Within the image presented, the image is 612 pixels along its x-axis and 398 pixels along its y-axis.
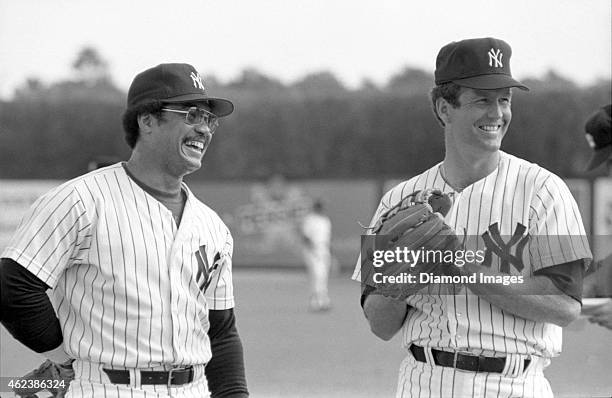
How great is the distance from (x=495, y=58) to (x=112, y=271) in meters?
1.14

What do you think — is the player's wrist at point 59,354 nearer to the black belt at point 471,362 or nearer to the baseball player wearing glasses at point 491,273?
the baseball player wearing glasses at point 491,273

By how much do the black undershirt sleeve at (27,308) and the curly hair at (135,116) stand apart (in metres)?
0.52

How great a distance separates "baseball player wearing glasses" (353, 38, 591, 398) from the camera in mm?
2123

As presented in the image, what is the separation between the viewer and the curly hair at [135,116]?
Result: 2320mm

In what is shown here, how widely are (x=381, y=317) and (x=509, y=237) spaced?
1.32ft

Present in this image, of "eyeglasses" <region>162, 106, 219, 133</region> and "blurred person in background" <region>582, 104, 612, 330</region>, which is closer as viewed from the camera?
"eyeglasses" <region>162, 106, 219, 133</region>

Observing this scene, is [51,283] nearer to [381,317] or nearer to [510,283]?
[381,317]

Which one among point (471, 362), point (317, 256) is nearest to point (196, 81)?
point (471, 362)

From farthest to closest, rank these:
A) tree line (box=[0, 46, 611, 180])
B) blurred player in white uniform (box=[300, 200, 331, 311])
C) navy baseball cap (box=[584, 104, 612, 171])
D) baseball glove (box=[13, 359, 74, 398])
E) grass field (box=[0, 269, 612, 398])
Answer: tree line (box=[0, 46, 611, 180]) → blurred player in white uniform (box=[300, 200, 331, 311]) → grass field (box=[0, 269, 612, 398]) → navy baseball cap (box=[584, 104, 612, 171]) → baseball glove (box=[13, 359, 74, 398])

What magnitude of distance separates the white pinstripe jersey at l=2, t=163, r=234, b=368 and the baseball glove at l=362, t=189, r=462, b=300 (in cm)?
51

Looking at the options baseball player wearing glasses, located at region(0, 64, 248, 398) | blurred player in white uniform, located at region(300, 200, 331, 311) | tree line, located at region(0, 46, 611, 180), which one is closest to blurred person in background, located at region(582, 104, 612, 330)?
baseball player wearing glasses, located at region(0, 64, 248, 398)

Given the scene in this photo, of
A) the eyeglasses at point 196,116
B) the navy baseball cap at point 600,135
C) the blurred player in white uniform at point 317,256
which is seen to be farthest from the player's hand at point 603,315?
the blurred player in white uniform at point 317,256

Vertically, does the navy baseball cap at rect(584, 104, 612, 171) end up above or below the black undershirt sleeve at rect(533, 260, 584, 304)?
above

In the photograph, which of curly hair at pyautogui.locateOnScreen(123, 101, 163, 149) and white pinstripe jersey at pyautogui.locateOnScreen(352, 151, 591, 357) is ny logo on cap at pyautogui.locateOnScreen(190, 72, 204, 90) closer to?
curly hair at pyautogui.locateOnScreen(123, 101, 163, 149)
